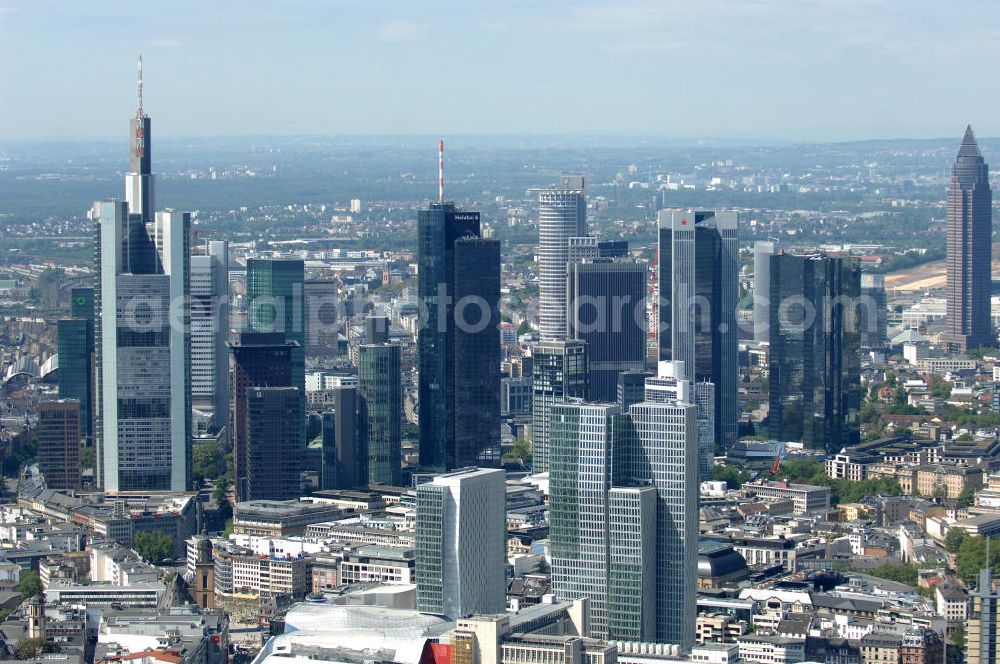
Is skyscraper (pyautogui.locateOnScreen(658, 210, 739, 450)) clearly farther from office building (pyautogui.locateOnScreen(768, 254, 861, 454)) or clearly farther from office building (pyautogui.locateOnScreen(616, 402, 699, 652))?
office building (pyautogui.locateOnScreen(616, 402, 699, 652))

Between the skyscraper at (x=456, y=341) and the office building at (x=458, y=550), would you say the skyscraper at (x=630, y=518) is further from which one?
the skyscraper at (x=456, y=341)

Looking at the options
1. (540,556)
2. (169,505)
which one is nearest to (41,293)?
(169,505)

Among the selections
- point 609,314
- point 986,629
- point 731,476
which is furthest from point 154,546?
point 609,314

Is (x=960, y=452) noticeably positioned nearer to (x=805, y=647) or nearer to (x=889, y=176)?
(x=805, y=647)

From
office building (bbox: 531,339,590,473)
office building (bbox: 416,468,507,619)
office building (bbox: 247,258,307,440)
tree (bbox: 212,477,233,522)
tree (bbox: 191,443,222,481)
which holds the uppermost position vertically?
office building (bbox: 247,258,307,440)

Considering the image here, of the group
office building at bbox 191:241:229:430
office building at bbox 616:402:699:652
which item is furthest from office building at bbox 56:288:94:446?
office building at bbox 616:402:699:652

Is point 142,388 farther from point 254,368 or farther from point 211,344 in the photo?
point 211,344
